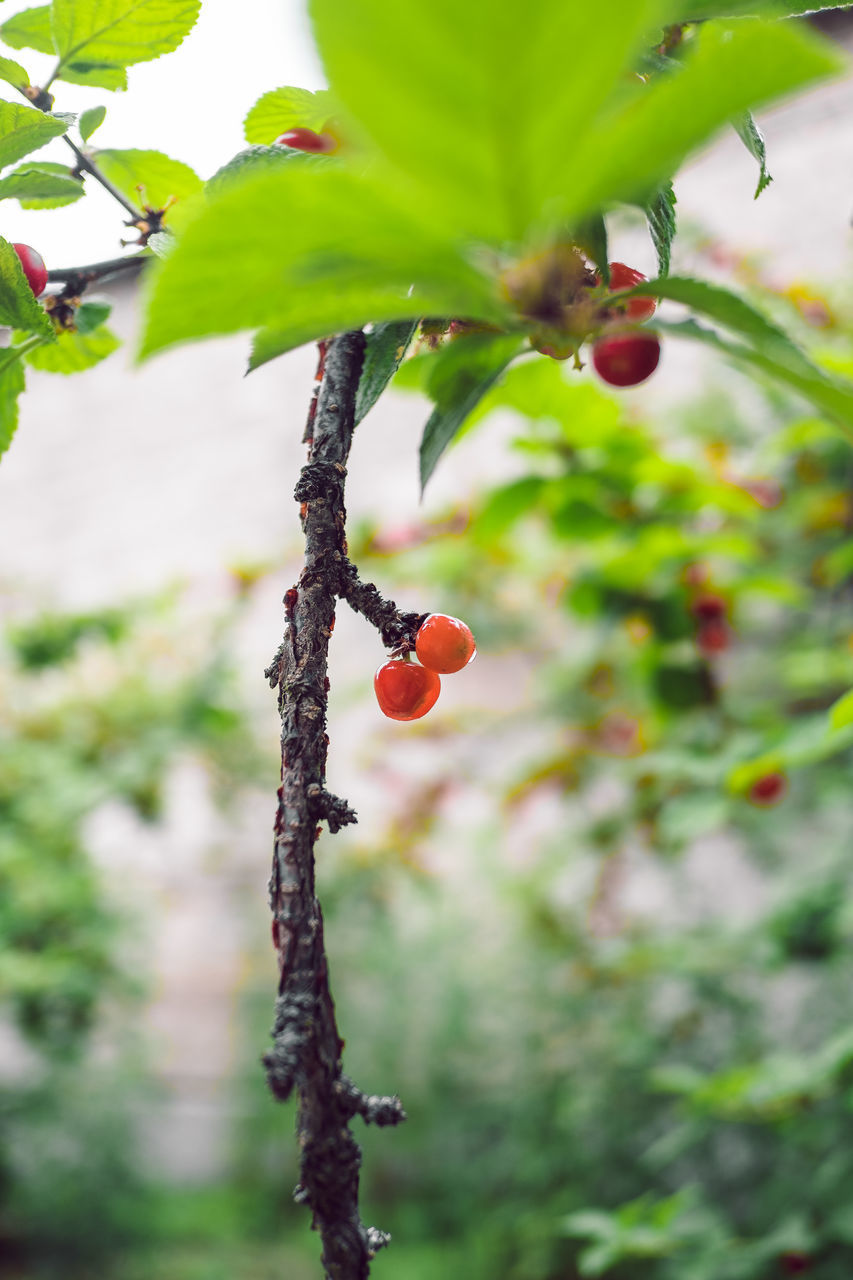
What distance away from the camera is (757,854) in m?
1.64

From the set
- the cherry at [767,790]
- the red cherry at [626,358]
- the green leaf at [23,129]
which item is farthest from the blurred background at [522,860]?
the green leaf at [23,129]

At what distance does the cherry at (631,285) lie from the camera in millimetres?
319

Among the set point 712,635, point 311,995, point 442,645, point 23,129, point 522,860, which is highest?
point 522,860

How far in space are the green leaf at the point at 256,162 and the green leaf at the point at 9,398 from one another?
100mm

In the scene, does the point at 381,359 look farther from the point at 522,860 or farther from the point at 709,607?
the point at 522,860

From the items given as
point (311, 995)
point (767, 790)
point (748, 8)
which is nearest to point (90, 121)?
point (748, 8)

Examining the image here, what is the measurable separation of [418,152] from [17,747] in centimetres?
170

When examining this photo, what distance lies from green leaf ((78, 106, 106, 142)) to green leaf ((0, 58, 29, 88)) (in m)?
0.02

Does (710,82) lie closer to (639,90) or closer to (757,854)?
(639,90)

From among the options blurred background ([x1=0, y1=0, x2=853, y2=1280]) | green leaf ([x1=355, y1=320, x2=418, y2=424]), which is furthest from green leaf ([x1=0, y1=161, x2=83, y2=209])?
blurred background ([x1=0, y1=0, x2=853, y2=1280])

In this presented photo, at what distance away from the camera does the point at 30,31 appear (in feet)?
1.09

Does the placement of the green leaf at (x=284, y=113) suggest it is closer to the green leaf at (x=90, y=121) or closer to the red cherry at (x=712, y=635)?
the green leaf at (x=90, y=121)

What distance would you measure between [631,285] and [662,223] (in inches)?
2.3

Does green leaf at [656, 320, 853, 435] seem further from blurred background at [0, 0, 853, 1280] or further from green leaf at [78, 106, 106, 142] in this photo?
blurred background at [0, 0, 853, 1280]
